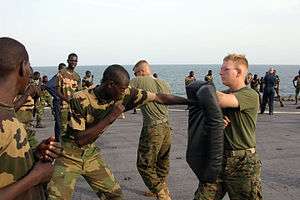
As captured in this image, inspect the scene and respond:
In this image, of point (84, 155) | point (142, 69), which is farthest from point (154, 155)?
point (84, 155)

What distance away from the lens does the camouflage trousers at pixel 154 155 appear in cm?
677

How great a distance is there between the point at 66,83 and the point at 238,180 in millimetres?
6164

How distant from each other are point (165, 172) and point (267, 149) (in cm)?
474

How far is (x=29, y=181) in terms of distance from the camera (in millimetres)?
2568

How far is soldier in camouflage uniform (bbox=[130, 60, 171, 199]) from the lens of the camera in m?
6.79

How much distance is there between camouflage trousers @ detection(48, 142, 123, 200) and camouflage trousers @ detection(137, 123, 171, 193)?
1763 mm

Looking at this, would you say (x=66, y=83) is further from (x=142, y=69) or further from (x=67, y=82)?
(x=142, y=69)

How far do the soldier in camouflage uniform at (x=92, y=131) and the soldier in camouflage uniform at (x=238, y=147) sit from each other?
1.63 feet

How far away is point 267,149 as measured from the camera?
1101 centimetres

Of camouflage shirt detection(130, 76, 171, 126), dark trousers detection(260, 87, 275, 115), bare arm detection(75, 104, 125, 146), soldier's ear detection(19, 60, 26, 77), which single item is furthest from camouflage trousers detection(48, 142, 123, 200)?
dark trousers detection(260, 87, 275, 115)

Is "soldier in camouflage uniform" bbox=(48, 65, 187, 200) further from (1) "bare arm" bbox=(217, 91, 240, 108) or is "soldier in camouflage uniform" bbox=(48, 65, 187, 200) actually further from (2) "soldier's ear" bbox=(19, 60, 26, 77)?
(2) "soldier's ear" bbox=(19, 60, 26, 77)

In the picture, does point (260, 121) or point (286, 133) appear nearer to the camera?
point (286, 133)

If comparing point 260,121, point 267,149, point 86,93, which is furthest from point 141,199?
point 260,121

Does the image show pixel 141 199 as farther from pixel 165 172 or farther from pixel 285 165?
pixel 285 165
